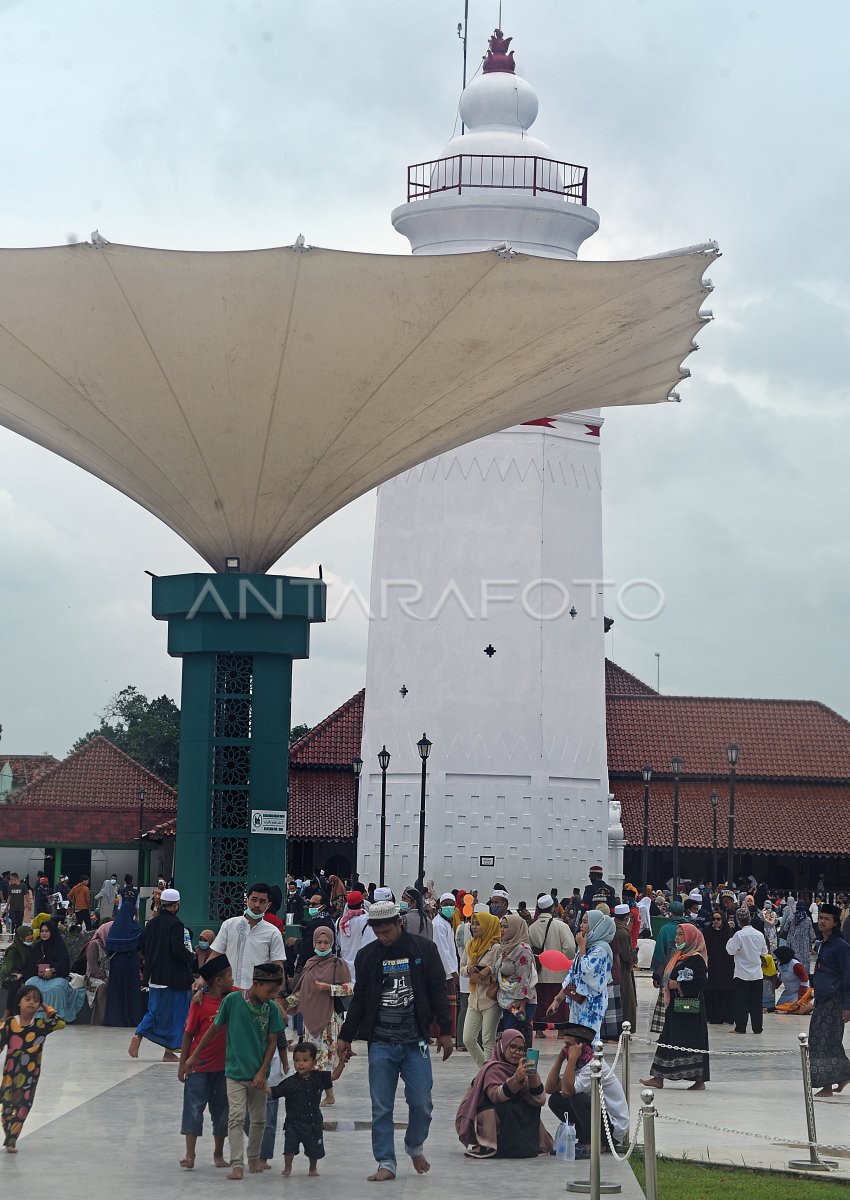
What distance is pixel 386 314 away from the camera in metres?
19.3

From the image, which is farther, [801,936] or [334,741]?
[334,741]

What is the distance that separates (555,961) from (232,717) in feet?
18.4

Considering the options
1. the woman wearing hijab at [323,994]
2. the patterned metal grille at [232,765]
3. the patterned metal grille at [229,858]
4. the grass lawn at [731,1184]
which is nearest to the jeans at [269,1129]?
the woman wearing hijab at [323,994]

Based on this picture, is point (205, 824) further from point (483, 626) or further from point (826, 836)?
point (826, 836)

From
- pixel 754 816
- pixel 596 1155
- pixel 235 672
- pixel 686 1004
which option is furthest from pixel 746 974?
pixel 754 816

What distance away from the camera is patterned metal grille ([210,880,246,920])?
839 inches

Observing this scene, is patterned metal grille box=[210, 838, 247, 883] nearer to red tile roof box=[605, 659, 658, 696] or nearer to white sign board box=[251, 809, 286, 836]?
white sign board box=[251, 809, 286, 836]

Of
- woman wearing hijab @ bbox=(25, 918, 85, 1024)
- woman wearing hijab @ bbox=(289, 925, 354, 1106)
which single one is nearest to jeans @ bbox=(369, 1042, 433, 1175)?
woman wearing hijab @ bbox=(289, 925, 354, 1106)

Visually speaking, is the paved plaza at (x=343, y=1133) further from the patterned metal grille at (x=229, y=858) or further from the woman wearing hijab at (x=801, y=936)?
the woman wearing hijab at (x=801, y=936)

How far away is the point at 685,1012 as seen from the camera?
1557cm

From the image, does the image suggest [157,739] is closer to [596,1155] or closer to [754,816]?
[754,816]

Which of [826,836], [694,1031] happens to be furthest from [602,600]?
[694,1031]

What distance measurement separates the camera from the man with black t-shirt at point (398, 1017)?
11047mm

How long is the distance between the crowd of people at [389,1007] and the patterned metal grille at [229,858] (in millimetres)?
904
